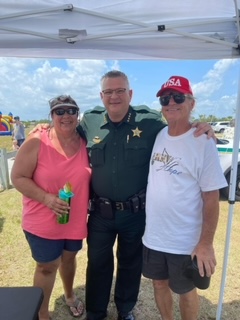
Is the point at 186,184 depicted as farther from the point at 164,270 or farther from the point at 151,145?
the point at 164,270

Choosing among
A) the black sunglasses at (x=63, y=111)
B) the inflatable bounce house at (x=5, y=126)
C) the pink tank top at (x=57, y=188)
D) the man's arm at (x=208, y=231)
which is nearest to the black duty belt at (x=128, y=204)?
the pink tank top at (x=57, y=188)

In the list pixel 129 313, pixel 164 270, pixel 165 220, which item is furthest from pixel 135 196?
pixel 129 313

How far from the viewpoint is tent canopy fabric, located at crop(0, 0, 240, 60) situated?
6.18 feet

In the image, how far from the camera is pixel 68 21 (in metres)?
2.02

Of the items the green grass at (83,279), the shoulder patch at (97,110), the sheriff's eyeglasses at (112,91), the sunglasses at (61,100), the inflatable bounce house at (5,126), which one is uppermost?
the sheriff's eyeglasses at (112,91)

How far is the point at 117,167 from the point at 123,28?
101cm

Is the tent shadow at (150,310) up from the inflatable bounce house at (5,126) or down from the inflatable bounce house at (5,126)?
up

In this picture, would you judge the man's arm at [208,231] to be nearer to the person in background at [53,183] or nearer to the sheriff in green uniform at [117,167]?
the sheriff in green uniform at [117,167]

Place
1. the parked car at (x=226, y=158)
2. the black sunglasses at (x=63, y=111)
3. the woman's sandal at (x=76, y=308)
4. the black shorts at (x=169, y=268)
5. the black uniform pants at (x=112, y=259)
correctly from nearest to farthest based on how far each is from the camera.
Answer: the black shorts at (x=169, y=268)
the black sunglasses at (x=63, y=111)
the black uniform pants at (x=112, y=259)
the woman's sandal at (x=76, y=308)
the parked car at (x=226, y=158)

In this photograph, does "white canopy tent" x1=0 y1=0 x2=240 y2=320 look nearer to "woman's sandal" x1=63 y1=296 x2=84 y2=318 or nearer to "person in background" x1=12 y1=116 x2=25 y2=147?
"woman's sandal" x1=63 y1=296 x2=84 y2=318

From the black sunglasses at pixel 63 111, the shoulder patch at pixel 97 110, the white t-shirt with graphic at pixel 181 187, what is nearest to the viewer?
the white t-shirt with graphic at pixel 181 187

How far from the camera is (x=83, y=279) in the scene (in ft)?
10.6

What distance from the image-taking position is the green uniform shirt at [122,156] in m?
2.14

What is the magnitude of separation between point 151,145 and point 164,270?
89 centimetres
